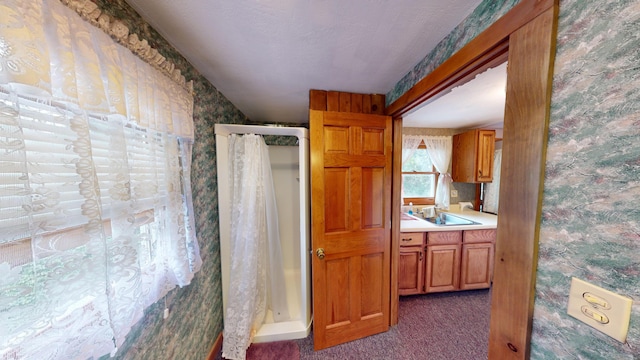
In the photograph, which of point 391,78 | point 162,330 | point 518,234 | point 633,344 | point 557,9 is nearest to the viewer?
point 633,344

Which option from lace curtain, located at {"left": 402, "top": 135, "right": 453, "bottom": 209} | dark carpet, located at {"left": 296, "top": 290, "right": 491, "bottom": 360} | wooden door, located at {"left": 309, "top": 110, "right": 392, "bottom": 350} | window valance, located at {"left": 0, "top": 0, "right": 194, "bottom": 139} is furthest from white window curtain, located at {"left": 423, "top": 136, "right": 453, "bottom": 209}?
window valance, located at {"left": 0, "top": 0, "right": 194, "bottom": 139}

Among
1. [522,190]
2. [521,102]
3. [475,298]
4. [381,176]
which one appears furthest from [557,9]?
[475,298]

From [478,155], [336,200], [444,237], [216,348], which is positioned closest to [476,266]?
[444,237]

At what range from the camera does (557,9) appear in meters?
0.54

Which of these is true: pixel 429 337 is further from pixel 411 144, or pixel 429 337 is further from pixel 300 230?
pixel 411 144

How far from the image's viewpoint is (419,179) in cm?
275

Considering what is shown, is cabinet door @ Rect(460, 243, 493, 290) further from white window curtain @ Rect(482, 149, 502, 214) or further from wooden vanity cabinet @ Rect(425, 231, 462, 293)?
white window curtain @ Rect(482, 149, 502, 214)

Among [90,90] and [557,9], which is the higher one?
[557,9]

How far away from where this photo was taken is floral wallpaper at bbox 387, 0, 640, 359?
435mm

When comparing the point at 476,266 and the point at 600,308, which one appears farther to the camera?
the point at 476,266

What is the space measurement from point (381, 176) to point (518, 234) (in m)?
0.91

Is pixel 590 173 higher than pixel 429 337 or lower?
higher

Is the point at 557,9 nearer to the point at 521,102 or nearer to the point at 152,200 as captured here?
the point at 521,102

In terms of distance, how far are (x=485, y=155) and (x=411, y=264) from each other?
5.69ft
